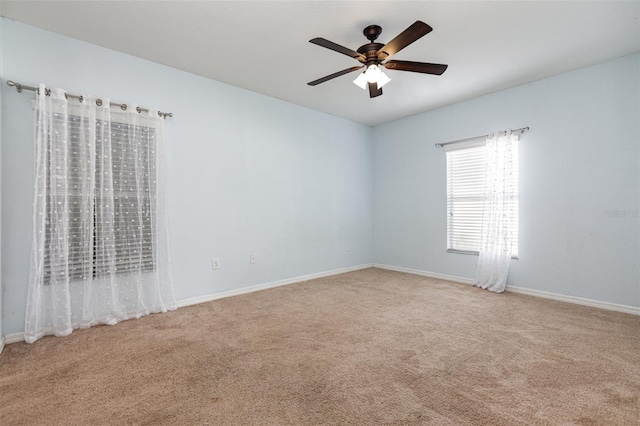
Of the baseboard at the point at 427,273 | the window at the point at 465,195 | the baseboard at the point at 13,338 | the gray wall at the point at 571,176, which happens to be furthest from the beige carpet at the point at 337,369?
the window at the point at 465,195

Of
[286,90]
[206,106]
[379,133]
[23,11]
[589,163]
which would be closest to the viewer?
[23,11]

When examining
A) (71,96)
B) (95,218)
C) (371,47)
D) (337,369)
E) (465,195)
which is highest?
(371,47)

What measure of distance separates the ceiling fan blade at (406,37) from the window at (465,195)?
7.75ft

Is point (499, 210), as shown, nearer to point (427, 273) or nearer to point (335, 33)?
point (427, 273)

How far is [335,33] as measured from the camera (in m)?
2.56

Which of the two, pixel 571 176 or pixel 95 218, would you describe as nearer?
pixel 95 218

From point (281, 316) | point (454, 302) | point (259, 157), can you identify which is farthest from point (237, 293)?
point (454, 302)

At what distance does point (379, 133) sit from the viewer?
210 inches

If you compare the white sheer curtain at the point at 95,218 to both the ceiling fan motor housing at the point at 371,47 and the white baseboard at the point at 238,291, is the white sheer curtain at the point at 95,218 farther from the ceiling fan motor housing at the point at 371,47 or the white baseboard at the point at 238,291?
the ceiling fan motor housing at the point at 371,47

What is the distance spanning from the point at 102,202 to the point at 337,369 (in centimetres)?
242

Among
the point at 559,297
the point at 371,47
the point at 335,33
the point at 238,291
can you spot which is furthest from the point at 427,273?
the point at 335,33

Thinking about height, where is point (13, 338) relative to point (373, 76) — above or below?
below

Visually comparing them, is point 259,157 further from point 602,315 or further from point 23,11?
point 602,315

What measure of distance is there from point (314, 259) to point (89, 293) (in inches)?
107
